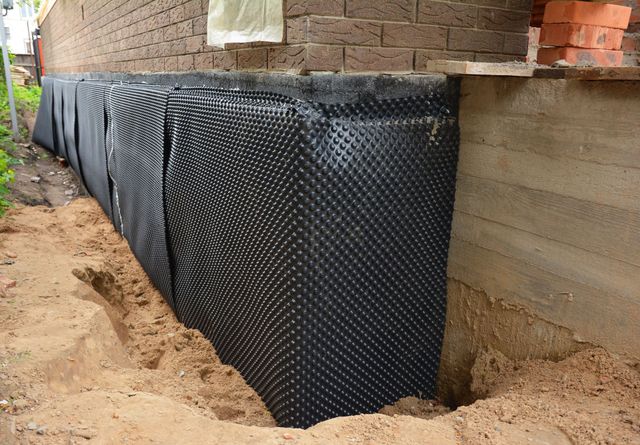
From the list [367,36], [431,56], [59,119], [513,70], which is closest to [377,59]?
[367,36]

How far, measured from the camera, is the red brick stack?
8.67ft

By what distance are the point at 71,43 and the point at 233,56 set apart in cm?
940

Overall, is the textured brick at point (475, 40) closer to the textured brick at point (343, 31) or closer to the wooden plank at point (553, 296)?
the textured brick at point (343, 31)

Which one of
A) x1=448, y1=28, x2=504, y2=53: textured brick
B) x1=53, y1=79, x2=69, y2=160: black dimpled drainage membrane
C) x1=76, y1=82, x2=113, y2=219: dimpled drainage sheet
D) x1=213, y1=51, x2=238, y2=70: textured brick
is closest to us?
x1=448, y1=28, x2=504, y2=53: textured brick

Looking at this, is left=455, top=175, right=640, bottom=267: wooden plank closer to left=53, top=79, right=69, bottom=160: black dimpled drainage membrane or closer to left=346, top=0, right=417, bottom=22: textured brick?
left=346, top=0, right=417, bottom=22: textured brick

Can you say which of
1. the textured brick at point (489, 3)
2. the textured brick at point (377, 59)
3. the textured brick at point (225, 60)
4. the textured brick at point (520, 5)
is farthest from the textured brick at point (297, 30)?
the textured brick at point (520, 5)

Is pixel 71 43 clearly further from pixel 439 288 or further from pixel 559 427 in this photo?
pixel 559 427

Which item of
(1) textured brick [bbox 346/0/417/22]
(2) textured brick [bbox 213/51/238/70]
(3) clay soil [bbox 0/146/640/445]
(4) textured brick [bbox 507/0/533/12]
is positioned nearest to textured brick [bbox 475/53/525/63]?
(4) textured brick [bbox 507/0/533/12]

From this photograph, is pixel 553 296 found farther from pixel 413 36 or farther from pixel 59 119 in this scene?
pixel 59 119

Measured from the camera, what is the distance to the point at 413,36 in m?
2.37

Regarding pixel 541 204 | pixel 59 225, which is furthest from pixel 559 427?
pixel 59 225

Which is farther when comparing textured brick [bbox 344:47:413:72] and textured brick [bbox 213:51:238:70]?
textured brick [bbox 213:51:238:70]

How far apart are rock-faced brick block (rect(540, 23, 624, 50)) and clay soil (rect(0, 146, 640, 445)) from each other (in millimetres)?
1640

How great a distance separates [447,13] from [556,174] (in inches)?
37.3
